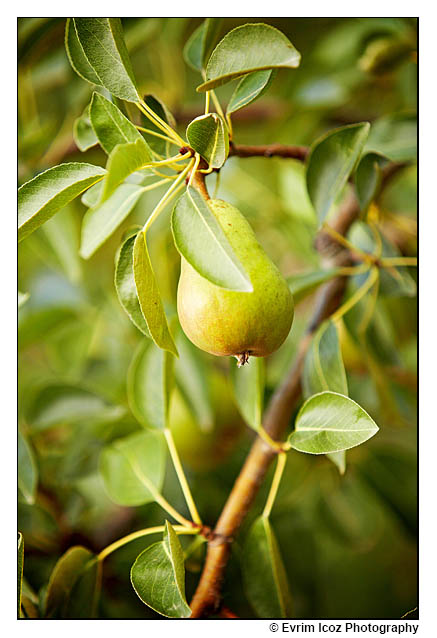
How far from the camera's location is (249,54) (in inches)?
16.6

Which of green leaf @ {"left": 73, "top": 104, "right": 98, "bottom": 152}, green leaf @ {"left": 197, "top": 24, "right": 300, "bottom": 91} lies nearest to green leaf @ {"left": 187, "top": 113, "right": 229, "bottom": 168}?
green leaf @ {"left": 197, "top": 24, "right": 300, "bottom": 91}

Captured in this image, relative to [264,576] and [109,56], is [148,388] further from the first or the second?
[109,56]

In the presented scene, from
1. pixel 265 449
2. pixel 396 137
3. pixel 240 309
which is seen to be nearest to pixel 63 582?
pixel 265 449

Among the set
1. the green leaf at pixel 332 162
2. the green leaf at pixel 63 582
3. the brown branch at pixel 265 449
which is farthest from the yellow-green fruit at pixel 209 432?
the green leaf at pixel 332 162

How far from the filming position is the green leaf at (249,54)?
1.33ft

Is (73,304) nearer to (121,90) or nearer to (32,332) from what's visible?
(32,332)

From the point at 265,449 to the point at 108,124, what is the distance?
0.34 m

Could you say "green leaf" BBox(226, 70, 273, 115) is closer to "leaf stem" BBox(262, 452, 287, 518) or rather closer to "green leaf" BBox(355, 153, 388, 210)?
"green leaf" BBox(355, 153, 388, 210)

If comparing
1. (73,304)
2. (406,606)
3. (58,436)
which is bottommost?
(406,606)

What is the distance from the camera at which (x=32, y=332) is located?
0.84 meters

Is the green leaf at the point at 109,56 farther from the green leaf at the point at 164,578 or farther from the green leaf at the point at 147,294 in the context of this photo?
the green leaf at the point at 164,578

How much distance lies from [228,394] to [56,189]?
0.47 m

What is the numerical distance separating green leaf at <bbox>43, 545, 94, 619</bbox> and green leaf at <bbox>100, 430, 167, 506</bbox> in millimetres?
83
